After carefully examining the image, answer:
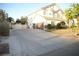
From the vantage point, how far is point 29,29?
2.05 metres

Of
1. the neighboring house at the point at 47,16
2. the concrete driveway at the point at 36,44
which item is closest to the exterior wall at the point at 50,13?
the neighboring house at the point at 47,16

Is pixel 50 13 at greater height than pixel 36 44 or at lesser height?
greater

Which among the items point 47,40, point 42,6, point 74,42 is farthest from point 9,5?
point 74,42

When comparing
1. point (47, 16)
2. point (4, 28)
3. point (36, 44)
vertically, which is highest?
point (47, 16)

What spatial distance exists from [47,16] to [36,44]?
302mm

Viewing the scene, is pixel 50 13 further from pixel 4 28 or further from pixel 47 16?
pixel 4 28

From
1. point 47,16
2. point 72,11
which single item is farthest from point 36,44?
point 72,11

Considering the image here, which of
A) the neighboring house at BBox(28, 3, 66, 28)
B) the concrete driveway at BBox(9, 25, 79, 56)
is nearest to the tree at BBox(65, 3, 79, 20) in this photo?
the neighboring house at BBox(28, 3, 66, 28)

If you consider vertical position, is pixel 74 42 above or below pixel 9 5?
below

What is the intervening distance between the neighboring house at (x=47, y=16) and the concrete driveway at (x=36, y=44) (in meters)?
0.11

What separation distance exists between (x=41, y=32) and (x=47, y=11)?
0.74 ft

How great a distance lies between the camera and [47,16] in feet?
6.80

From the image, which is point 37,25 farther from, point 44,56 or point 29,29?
point 44,56

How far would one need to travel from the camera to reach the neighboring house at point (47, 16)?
6.74 feet
